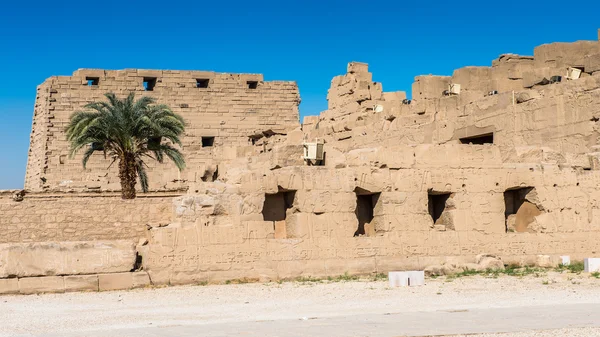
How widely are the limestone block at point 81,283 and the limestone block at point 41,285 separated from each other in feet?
0.26

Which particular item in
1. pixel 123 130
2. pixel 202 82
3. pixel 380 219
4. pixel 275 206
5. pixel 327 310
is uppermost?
pixel 202 82

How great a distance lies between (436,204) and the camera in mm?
13922

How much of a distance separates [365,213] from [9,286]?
5.65 m

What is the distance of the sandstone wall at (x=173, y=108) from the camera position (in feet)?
98.9

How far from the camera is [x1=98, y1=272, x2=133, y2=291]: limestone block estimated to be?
451 inches

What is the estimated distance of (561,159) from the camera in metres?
14.6

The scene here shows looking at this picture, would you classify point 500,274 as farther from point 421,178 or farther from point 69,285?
point 69,285

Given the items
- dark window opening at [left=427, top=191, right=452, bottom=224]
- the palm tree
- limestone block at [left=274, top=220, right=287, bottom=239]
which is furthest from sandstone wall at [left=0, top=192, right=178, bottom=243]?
the palm tree

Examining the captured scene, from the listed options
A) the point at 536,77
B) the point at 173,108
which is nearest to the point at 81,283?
the point at 536,77

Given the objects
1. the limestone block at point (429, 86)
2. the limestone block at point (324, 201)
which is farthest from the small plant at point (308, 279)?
the limestone block at point (429, 86)

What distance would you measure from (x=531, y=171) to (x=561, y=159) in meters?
1.11

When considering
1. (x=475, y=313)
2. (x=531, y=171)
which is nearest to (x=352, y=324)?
(x=475, y=313)

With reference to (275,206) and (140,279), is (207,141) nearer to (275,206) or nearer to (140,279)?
(275,206)

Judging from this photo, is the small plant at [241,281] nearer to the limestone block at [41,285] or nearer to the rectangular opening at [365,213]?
the rectangular opening at [365,213]
